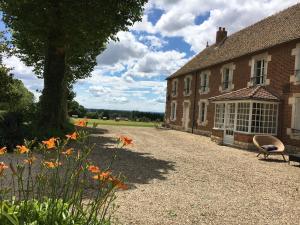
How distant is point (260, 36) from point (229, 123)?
597 centimetres

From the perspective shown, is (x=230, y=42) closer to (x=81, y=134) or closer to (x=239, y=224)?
(x=239, y=224)

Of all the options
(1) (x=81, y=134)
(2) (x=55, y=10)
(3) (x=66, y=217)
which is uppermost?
(2) (x=55, y=10)

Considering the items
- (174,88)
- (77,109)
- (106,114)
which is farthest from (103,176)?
(106,114)

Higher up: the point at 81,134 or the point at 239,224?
the point at 81,134

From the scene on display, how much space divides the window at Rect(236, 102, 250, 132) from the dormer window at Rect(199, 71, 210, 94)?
8155 millimetres

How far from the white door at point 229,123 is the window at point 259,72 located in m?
1.80

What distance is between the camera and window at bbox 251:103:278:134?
19.8m

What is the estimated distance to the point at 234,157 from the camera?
51.8ft

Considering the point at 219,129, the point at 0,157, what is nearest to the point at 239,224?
the point at 0,157

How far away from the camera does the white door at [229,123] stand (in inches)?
854

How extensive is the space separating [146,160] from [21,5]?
8.24 m

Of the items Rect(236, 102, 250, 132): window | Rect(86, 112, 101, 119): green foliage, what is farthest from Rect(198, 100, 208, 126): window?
Rect(86, 112, 101, 119): green foliage

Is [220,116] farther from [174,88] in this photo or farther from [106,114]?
[106,114]

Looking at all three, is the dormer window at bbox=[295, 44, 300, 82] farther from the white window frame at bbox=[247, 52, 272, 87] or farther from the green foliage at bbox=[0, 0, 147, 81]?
the green foliage at bbox=[0, 0, 147, 81]
